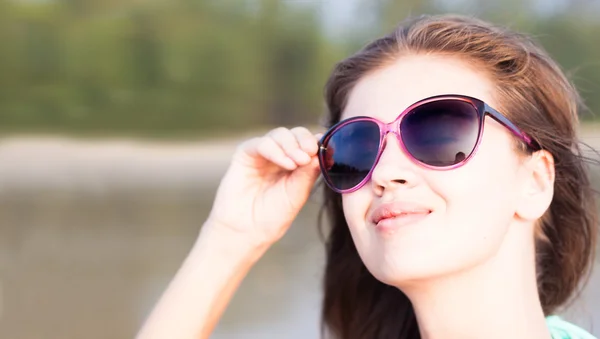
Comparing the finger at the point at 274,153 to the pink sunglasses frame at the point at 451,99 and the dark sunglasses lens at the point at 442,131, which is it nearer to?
the pink sunglasses frame at the point at 451,99

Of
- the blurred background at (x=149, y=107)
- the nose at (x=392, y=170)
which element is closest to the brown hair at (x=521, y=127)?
the nose at (x=392, y=170)

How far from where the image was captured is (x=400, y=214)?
1.45 metres

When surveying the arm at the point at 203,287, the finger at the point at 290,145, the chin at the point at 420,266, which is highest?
the finger at the point at 290,145

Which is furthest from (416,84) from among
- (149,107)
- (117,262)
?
(149,107)

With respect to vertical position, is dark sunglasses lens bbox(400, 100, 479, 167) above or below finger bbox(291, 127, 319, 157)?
above

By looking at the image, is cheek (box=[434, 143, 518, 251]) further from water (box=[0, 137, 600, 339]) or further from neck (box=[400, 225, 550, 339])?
water (box=[0, 137, 600, 339])

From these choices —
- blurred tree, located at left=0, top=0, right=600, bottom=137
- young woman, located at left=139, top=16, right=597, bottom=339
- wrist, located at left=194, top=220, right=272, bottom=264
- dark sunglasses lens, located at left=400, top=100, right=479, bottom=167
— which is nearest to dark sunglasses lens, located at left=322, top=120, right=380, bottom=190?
young woman, located at left=139, top=16, right=597, bottom=339

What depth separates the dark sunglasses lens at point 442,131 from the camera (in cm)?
145

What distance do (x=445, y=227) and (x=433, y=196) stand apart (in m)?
0.08

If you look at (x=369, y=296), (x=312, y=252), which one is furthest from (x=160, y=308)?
(x=312, y=252)

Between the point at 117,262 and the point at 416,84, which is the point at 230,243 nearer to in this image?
the point at 416,84

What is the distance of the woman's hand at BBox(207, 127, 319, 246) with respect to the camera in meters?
1.78

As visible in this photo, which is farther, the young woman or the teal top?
the teal top

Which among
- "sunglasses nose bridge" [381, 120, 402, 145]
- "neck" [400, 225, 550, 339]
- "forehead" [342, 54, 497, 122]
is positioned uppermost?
"forehead" [342, 54, 497, 122]
